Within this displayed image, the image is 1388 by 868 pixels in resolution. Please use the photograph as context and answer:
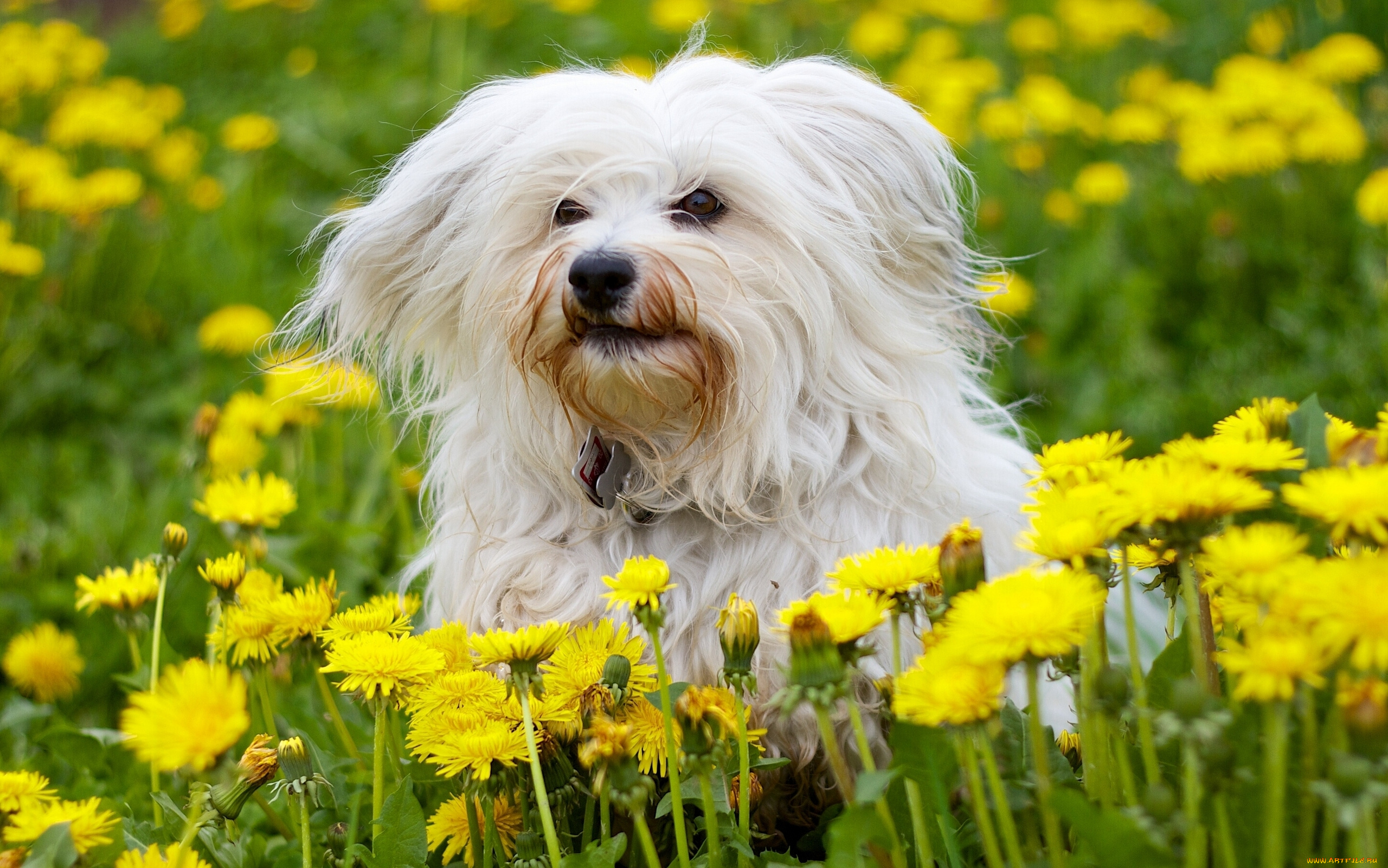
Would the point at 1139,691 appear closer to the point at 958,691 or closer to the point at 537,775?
the point at 958,691

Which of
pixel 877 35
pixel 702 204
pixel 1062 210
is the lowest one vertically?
pixel 702 204

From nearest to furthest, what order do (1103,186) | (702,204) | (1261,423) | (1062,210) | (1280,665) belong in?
(1280,665), (1261,423), (702,204), (1103,186), (1062,210)

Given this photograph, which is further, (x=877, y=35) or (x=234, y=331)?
(x=877, y=35)

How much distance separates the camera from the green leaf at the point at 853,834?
1.32 m

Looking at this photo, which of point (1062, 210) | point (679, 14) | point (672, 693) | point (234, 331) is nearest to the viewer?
point (672, 693)

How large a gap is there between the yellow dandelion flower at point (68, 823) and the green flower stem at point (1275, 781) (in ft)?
4.10

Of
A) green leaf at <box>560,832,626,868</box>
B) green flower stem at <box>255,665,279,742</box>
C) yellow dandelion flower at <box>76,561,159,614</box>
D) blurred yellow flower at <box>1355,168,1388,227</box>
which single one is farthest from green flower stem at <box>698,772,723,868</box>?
blurred yellow flower at <box>1355,168,1388,227</box>

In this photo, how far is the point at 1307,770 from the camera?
117 centimetres

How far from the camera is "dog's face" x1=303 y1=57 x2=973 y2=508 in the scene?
2.13 metres

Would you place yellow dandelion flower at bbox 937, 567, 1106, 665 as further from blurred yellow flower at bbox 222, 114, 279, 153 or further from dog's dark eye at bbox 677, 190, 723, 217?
blurred yellow flower at bbox 222, 114, 279, 153

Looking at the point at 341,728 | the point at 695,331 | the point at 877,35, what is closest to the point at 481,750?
the point at 341,728

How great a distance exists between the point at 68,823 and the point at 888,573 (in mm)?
971

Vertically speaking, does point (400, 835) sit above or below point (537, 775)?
below

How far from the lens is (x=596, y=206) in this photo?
7.43ft
